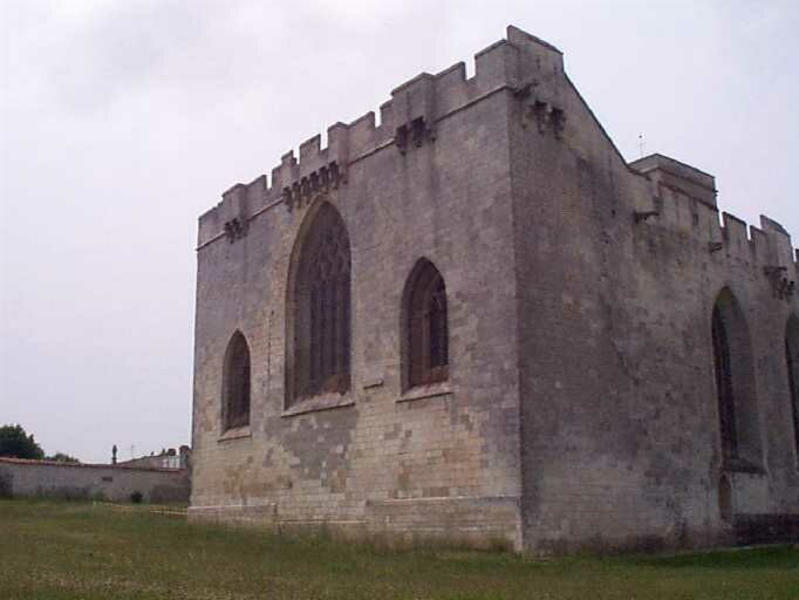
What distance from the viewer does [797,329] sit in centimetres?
2453

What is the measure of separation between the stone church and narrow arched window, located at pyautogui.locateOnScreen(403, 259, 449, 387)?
4 cm

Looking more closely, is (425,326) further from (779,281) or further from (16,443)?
(16,443)

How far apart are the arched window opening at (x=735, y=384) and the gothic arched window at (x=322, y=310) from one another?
324 inches

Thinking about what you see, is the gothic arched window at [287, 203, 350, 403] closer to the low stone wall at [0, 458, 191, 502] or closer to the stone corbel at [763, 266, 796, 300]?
the stone corbel at [763, 266, 796, 300]

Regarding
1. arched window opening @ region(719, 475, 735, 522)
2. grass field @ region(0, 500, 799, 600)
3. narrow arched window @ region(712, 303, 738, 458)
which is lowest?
grass field @ region(0, 500, 799, 600)

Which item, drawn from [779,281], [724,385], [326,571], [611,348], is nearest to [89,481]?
[724,385]

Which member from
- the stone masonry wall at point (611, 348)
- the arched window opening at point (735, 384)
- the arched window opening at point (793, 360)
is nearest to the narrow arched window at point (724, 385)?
the arched window opening at point (735, 384)

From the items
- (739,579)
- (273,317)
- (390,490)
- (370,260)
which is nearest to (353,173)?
(370,260)

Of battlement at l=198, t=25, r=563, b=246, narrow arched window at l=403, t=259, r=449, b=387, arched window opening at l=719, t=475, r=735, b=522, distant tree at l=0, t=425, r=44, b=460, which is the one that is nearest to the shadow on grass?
arched window opening at l=719, t=475, r=735, b=522

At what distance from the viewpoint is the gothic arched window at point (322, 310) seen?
2030cm

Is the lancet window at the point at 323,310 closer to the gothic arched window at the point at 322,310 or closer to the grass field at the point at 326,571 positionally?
the gothic arched window at the point at 322,310

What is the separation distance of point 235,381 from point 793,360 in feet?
47.4

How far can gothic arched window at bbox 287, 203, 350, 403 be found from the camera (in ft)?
66.6

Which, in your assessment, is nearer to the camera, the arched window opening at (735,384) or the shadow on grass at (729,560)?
the shadow on grass at (729,560)
